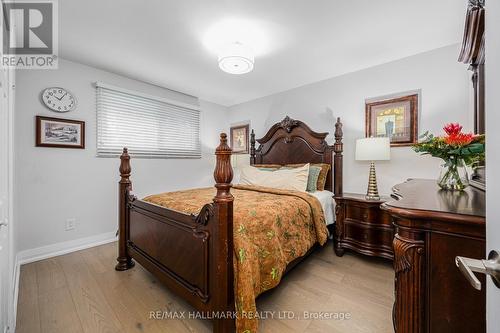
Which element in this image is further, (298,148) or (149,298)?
(298,148)

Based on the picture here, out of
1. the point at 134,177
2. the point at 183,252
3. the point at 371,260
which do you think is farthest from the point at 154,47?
the point at 371,260

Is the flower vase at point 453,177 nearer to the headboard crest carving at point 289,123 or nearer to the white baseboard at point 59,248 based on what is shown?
the headboard crest carving at point 289,123

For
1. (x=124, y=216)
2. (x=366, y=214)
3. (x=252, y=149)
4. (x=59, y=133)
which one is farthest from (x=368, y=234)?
(x=59, y=133)

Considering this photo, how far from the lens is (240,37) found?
217cm

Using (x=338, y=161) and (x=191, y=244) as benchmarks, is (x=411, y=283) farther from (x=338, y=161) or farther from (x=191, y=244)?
(x=338, y=161)

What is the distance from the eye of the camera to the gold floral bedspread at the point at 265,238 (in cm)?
132

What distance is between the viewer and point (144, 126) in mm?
Answer: 3363

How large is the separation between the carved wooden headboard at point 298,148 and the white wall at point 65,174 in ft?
6.13

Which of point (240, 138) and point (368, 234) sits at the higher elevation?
point (240, 138)

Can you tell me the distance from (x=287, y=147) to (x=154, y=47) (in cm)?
226

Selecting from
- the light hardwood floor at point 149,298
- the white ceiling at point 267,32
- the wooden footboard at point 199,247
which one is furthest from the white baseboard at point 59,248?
the white ceiling at point 267,32

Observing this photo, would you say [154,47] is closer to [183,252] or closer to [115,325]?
[183,252]

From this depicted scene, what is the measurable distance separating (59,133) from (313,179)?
321cm

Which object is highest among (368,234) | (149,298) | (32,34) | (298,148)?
(32,34)
